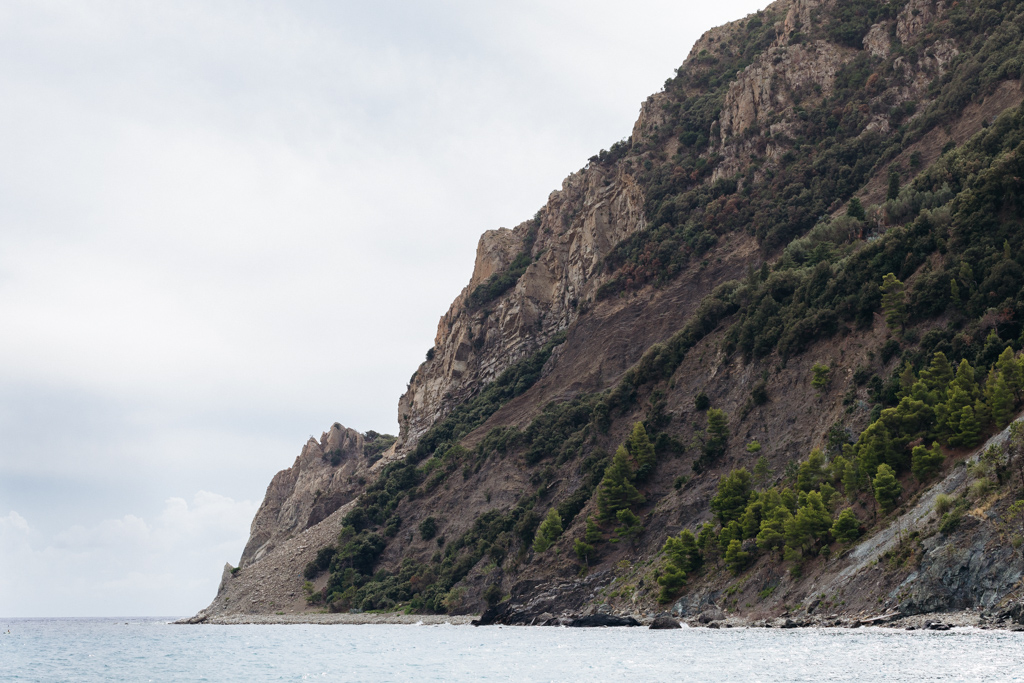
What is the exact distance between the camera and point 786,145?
3834 inches

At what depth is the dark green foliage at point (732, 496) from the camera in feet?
186

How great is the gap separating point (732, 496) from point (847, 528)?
12.5m

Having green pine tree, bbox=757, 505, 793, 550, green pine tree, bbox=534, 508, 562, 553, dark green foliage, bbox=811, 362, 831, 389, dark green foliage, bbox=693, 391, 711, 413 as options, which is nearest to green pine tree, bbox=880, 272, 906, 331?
dark green foliage, bbox=811, 362, 831, 389

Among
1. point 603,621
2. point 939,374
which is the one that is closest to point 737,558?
point 603,621

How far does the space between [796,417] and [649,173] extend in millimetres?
59270

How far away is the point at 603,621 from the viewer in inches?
2176

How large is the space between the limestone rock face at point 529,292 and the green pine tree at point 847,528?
62.4 m

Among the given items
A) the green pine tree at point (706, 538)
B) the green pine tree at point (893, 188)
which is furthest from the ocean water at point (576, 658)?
the green pine tree at point (893, 188)

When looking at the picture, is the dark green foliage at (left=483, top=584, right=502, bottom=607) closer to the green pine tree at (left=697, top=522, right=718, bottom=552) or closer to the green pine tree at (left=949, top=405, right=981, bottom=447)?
the green pine tree at (left=697, top=522, right=718, bottom=552)

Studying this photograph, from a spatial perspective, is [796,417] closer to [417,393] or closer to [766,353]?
[766,353]

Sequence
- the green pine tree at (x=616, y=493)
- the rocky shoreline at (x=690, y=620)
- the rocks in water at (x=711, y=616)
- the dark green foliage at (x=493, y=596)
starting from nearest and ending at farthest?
the rocky shoreline at (x=690, y=620) < the rocks in water at (x=711, y=616) < the green pine tree at (x=616, y=493) < the dark green foliage at (x=493, y=596)

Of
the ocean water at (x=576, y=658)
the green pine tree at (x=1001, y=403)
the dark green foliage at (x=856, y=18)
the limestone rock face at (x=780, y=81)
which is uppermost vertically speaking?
the dark green foliage at (x=856, y=18)

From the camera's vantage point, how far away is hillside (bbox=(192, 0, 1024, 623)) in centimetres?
4600

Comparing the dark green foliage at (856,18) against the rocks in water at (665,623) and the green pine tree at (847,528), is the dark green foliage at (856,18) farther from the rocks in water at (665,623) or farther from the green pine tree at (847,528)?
the rocks in water at (665,623)
